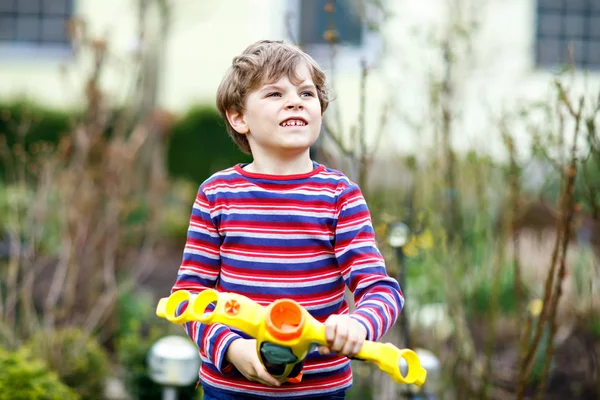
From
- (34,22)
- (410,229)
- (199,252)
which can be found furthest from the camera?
(34,22)

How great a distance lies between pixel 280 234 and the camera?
193cm

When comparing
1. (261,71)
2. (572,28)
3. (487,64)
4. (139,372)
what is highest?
(572,28)

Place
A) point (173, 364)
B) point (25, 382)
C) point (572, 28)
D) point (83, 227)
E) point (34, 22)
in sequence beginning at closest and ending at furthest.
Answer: point (25, 382)
point (173, 364)
point (83, 227)
point (34, 22)
point (572, 28)

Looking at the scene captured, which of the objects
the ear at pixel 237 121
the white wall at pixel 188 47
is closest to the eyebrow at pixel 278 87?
the ear at pixel 237 121

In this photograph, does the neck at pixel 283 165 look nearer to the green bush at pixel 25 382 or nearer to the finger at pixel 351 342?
the finger at pixel 351 342

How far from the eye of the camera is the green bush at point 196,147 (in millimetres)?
11500

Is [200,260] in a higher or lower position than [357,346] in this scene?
higher

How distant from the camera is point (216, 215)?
6.53 feet

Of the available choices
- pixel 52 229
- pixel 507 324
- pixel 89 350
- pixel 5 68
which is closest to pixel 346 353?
pixel 89 350

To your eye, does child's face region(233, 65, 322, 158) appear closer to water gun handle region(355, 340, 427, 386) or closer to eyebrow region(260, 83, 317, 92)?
eyebrow region(260, 83, 317, 92)

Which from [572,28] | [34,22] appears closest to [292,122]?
[34,22]

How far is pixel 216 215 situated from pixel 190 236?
87 mm

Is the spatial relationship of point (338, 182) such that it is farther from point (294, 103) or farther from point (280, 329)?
point (280, 329)

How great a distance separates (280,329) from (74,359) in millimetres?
2697
